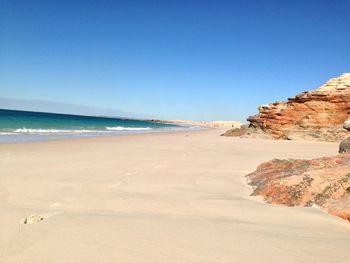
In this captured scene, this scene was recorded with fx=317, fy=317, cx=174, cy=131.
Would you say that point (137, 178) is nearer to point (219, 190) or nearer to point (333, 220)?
point (219, 190)

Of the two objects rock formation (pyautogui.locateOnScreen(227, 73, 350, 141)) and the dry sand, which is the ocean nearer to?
the dry sand

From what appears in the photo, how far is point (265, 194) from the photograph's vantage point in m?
4.37

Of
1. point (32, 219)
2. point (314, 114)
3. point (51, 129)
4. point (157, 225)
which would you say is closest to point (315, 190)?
point (157, 225)

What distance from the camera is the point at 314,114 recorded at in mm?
21172

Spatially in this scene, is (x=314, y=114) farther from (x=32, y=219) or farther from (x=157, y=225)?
(x=32, y=219)

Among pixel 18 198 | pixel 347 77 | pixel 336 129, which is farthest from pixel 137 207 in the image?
pixel 347 77

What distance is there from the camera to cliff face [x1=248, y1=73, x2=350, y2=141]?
20.3 metres

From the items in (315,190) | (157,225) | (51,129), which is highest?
(315,190)

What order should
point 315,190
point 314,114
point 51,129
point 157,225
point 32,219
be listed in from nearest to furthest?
point 157,225 < point 32,219 < point 315,190 < point 314,114 < point 51,129

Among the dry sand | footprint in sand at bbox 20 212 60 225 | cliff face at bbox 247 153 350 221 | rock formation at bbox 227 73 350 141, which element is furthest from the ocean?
cliff face at bbox 247 153 350 221

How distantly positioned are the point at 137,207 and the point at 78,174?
3029 mm

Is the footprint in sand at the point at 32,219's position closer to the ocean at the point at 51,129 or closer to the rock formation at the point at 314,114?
the ocean at the point at 51,129

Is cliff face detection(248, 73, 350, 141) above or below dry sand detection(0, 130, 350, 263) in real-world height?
above

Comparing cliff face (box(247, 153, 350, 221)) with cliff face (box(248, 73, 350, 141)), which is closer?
cliff face (box(247, 153, 350, 221))
